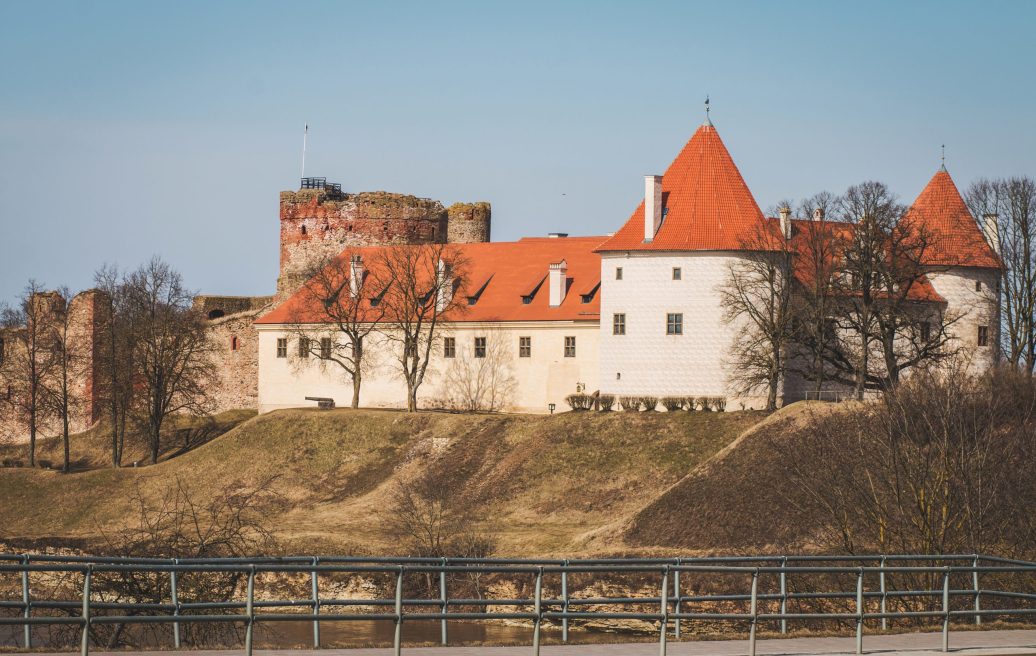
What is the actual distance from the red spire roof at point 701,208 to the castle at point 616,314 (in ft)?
0.16

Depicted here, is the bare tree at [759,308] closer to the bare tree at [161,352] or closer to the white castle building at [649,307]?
the white castle building at [649,307]

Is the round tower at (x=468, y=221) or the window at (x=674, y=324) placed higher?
the round tower at (x=468, y=221)

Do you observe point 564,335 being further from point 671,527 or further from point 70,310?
point 70,310

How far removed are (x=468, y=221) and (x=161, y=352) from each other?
2147 cm

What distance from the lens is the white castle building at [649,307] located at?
59.6 m

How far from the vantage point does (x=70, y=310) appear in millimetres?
74312

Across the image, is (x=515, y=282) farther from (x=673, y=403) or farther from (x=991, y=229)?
(x=991, y=229)

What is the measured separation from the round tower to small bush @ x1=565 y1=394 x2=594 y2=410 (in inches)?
1025

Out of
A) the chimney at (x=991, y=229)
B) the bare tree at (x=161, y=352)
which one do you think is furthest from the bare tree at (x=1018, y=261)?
the bare tree at (x=161, y=352)

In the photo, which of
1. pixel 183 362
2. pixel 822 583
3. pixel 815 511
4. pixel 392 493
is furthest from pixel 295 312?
pixel 822 583

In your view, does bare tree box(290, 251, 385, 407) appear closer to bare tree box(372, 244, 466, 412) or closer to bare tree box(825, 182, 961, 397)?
bare tree box(372, 244, 466, 412)

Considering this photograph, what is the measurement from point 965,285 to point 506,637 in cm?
3037

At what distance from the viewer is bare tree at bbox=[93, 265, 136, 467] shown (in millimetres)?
68812

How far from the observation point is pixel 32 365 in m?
71.8
